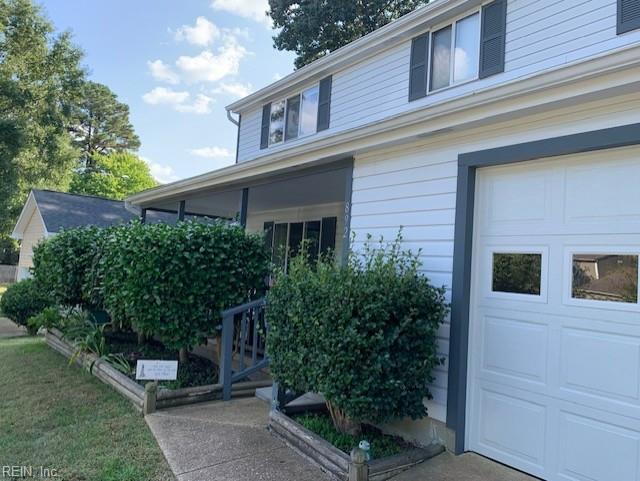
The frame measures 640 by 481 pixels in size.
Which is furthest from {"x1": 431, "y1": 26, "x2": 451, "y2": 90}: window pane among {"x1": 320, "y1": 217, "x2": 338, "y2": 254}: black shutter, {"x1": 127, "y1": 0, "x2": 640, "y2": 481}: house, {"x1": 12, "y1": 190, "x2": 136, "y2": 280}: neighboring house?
{"x1": 12, "y1": 190, "x2": 136, "y2": 280}: neighboring house

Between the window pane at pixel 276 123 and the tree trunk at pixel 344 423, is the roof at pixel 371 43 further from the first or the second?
the tree trunk at pixel 344 423

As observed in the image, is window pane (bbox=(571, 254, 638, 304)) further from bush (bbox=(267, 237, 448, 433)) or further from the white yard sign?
the white yard sign

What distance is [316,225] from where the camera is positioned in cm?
960

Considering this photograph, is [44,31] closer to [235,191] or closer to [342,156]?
[235,191]

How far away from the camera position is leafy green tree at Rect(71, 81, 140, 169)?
3553 cm

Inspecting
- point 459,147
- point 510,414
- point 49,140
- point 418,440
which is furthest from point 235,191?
point 49,140

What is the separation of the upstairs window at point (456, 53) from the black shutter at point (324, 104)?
2458 millimetres

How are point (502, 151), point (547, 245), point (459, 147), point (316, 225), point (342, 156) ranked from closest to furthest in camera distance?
point (547, 245), point (502, 151), point (459, 147), point (342, 156), point (316, 225)

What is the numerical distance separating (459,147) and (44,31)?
964 inches

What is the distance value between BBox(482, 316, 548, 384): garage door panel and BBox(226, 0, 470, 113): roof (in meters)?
5.62

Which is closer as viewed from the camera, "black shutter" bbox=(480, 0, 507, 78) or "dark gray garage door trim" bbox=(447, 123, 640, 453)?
"dark gray garage door trim" bbox=(447, 123, 640, 453)

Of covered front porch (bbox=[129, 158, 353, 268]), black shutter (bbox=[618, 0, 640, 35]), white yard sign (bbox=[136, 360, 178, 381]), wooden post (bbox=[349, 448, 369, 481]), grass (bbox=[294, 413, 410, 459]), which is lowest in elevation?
grass (bbox=[294, 413, 410, 459])

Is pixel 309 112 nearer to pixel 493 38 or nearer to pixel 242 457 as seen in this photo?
pixel 493 38

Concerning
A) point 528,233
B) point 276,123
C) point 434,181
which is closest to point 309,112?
point 276,123
